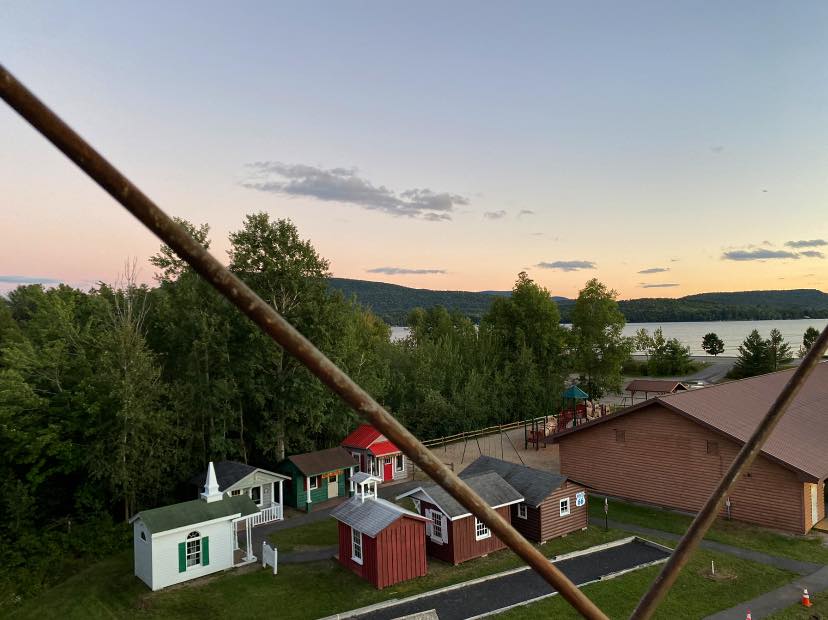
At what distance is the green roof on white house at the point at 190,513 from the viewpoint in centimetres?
1627

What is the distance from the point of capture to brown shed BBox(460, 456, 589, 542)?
1839 cm

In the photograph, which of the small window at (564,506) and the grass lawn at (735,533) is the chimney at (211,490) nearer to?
the small window at (564,506)

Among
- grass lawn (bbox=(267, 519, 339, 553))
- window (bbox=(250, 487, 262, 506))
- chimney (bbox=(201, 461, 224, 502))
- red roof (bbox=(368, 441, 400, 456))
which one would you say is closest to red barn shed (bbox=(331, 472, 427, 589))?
grass lawn (bbox=(267, 519, 339, 553))

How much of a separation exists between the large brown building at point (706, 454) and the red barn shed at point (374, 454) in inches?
318

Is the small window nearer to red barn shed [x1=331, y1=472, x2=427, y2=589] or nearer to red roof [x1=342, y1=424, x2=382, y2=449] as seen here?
red barn shed [x1=331, y1=472, x2=427, y2=589]

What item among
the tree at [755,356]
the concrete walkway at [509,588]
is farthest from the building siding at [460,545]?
the tree at [755,356]

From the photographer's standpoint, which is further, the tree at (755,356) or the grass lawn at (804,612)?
the tree at (755,356)

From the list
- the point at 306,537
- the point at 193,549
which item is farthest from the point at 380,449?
the point at 193,549

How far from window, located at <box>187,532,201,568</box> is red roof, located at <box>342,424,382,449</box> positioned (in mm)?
9833

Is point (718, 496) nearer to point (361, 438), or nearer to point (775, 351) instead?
point (361, 438)

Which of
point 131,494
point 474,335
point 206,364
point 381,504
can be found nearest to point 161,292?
point 206,364

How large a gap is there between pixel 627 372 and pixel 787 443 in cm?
5233

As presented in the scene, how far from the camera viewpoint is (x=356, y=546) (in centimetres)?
1647

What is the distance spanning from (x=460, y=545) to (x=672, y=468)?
9.66 meters
